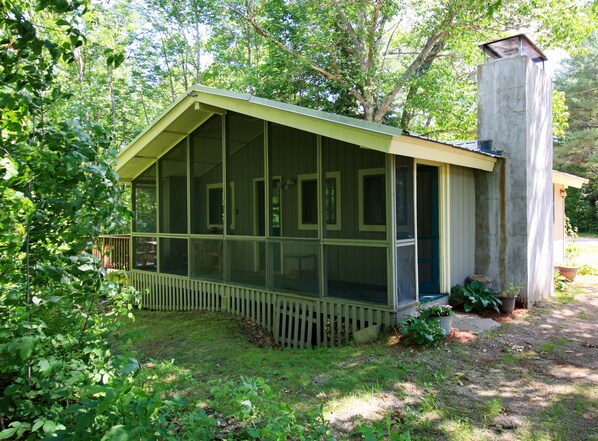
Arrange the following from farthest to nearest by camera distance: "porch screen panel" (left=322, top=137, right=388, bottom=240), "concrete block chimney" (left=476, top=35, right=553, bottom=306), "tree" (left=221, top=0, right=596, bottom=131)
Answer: "tree" (left=221, top=0, right=596, bottom=131)
"concrete block chimney" (left=476, top=35, right=553, bottom=306)
"porch screen panel" (left=322, top=137, right=388, bottom=240)

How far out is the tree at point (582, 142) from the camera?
26.3 metres

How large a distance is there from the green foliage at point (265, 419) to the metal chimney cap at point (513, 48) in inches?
298

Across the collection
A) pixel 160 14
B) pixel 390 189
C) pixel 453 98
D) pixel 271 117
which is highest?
pixel 160 14

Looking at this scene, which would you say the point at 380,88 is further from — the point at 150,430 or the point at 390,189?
the point at 150,430

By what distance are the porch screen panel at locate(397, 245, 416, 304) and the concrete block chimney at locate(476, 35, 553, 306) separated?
8.30 ft

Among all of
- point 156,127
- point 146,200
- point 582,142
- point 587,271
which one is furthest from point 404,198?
point 582,142

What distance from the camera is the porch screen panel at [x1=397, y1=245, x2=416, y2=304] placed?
5.83 metres

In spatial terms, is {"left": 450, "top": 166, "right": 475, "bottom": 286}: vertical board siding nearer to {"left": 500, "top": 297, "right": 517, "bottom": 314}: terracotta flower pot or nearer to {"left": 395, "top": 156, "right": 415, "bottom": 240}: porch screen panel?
{"left": 500, "top": 297, "right": 517, "bottom": 314}: terracotta flower pot

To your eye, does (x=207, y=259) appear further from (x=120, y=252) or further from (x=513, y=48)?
(x=513, y=48)

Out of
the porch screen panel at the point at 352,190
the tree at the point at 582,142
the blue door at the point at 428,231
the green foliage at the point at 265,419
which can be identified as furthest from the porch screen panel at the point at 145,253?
the tree at the point at 582,142

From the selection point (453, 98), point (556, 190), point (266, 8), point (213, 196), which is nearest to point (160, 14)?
point (266, 8)

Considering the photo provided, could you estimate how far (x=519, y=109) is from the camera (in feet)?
25.1

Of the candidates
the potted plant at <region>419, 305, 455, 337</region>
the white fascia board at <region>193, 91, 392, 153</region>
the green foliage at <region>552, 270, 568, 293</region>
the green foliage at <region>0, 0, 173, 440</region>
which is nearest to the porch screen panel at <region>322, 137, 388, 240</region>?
the white fascia board at <region>193, 91, 392, 153</region>

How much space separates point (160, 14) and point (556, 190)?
58.0 ft
